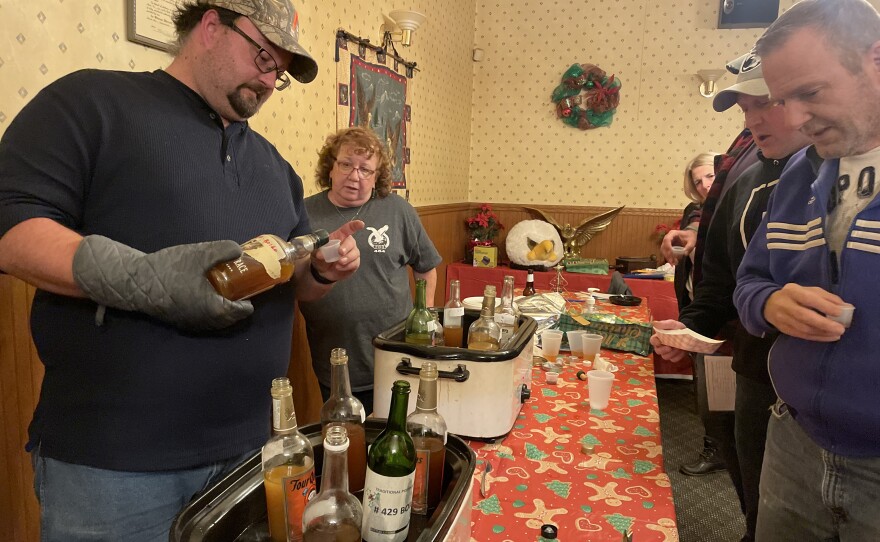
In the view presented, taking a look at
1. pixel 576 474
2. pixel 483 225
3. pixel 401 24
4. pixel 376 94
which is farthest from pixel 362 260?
pixel 483 225

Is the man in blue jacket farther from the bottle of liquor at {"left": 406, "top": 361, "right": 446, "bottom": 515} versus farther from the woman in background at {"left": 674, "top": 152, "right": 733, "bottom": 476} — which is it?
the woman in background at {"left": 674, "top": 152, "right": 733, "bottom": 476}

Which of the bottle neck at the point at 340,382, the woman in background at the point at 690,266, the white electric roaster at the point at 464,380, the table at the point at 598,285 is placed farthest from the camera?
the table at the point at 598,285

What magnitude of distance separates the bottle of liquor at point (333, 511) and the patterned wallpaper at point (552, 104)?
360cm

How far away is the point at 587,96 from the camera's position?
208 inches

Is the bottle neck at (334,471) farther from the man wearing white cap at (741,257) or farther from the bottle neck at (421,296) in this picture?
the man wearing white cap at (741,257)

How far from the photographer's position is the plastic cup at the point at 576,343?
6.63 ft

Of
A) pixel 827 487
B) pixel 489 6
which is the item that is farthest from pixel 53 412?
pixel 489 6

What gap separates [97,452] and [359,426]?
0.51 m

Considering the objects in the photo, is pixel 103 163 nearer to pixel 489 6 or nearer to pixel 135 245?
pixel 135 245

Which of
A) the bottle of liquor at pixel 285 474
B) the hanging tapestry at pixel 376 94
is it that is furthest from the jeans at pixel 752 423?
the hanging tapestry at pixel 376 94

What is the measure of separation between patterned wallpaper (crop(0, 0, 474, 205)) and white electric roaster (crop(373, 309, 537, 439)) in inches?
46.9

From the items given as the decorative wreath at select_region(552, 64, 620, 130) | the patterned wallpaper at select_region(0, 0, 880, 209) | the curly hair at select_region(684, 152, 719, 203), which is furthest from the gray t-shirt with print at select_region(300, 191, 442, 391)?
the decorative wreath at select_region(552, 64, 620, 130)

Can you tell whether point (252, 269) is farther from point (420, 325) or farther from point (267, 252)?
point (420, 325)

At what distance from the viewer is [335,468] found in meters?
0.67
